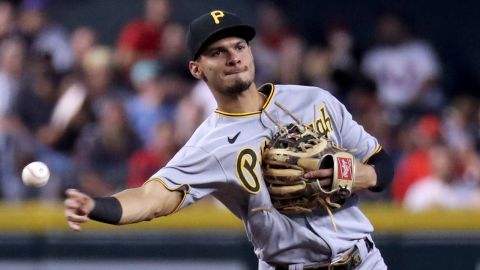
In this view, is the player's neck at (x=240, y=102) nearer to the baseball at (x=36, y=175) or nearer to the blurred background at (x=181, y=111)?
the baseball at (x=36, y=175)

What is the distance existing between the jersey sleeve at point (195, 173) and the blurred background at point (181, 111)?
2.84 m

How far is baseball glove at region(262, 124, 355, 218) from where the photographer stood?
4.64m

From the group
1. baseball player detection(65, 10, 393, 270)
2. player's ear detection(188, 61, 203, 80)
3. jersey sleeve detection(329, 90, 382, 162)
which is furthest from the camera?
jersey sleeve detection(329, 90, 382, 162)

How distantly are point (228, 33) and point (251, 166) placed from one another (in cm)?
57

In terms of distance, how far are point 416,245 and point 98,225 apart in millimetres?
2166

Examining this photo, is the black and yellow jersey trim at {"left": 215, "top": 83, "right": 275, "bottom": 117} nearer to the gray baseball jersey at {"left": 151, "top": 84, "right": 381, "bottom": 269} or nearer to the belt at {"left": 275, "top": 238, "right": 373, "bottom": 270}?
the gray baseball jersey at {"left": 151, "top": 84, "right": 381, "bottom": 269}

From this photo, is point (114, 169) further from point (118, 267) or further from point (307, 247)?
point (307, 247)

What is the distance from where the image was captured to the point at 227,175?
183 inches

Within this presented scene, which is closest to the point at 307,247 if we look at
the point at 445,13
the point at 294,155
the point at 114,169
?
the point at 294,155

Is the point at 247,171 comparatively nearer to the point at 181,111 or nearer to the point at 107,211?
the point at 107,211

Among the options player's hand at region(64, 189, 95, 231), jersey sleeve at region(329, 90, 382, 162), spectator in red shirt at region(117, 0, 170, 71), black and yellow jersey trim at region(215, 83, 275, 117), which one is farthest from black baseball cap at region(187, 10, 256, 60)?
spectator in red shirt at region(117, 0, 170, 71)

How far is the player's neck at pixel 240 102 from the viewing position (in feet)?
15.7

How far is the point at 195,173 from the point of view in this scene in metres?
4.63

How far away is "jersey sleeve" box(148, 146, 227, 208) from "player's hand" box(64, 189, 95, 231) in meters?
0.61
